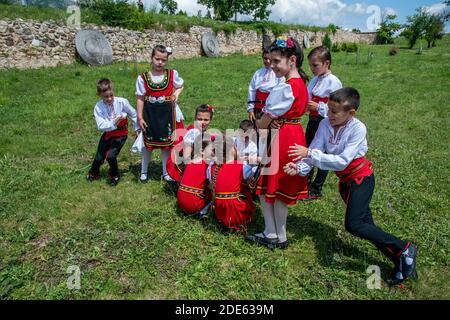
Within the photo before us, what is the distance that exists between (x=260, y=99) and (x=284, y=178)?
159 cm

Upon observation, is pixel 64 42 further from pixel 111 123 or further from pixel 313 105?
pixel 313 105

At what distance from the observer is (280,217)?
3.15 metres

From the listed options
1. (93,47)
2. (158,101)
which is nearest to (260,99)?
(158,101)

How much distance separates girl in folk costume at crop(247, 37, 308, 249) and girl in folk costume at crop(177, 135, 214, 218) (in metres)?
0.85

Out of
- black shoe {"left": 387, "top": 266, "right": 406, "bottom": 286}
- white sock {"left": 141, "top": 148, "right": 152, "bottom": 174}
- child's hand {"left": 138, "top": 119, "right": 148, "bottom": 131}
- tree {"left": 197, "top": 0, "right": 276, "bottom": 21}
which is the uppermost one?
tree {"left": 197, "top": 0, "right": 276, "bottom": 21}

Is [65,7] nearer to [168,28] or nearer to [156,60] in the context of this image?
[168,28]

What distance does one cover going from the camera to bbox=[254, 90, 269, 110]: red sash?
4.16m

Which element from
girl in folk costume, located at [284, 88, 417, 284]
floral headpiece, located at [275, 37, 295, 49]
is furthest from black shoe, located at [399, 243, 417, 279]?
floral headpiece, located at [275, 37, 295, 49]

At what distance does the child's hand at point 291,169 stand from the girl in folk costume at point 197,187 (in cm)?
119

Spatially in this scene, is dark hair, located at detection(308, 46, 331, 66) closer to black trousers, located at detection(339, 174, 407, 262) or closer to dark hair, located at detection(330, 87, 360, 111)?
dark hair, located at detection(330, 87, 360, 111)

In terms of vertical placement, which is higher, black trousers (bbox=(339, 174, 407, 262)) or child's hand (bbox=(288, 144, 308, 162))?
child's hand (bbox=(288, 144, 308, 162))

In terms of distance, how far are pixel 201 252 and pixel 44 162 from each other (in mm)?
3423

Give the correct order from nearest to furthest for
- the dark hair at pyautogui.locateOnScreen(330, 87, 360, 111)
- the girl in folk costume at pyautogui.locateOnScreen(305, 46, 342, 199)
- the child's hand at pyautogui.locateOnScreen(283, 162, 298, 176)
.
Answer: the dark hair at pyautogui.locateOnScreen(330, 87, 360, 111) < the child's hand at pyautogui.locateOnScreen(283, 162, 298, 176) < the girl in folk costume at pyautogui.locateOnScreen(305, 46, 342, 199)
